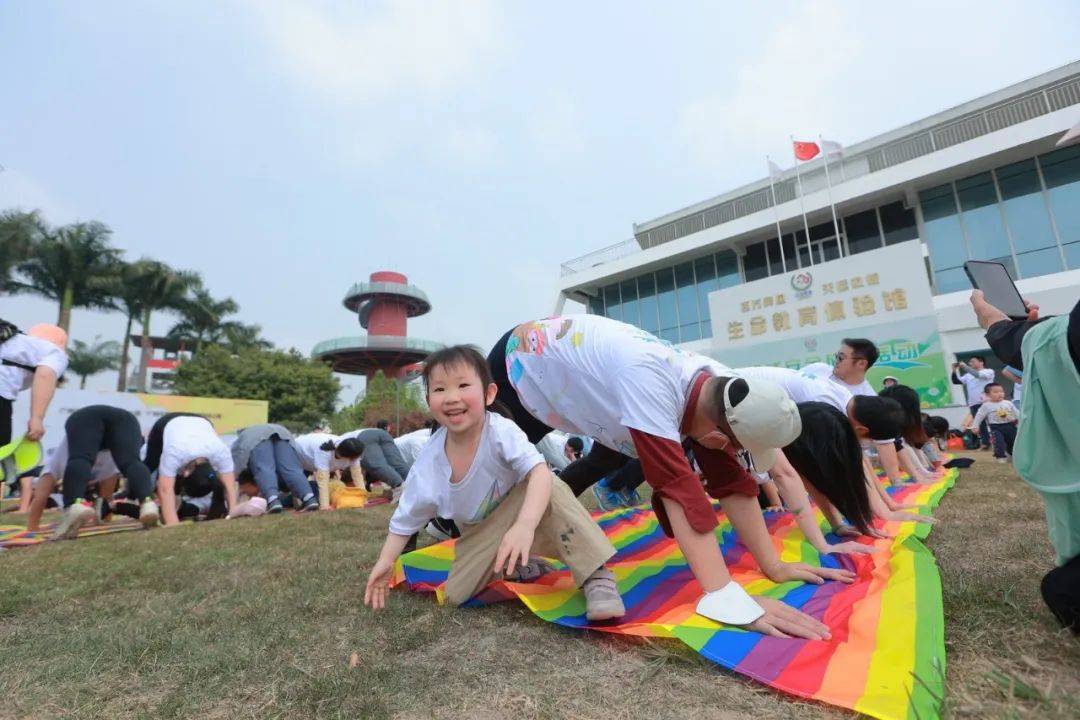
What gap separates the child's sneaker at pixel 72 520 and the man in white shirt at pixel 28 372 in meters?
0.60

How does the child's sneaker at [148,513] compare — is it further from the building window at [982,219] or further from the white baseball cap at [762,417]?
the building window at [982,219]

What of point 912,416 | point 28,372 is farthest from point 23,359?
point 912,416

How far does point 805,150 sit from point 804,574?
1887cm

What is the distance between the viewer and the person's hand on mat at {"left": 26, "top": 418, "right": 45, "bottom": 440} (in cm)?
344

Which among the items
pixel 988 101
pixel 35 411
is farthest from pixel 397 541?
pixel 988 101

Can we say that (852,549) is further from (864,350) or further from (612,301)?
(612,301)

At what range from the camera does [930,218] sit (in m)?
15.7

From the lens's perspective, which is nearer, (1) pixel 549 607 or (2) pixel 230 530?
(1) pixel 549 607

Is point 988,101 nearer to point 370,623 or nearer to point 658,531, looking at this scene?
point 658,531

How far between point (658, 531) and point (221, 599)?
2.11 m

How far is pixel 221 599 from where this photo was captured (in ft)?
7.14

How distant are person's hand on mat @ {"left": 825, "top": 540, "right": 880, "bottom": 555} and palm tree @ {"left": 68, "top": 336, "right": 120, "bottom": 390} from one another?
123 ft

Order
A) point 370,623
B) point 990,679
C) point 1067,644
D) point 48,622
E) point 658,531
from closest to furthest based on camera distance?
point 990,679 → point 1067,644 → point 370,623 → point 48,622 → point 658,531

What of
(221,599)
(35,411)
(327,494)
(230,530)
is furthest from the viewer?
(327,494)
